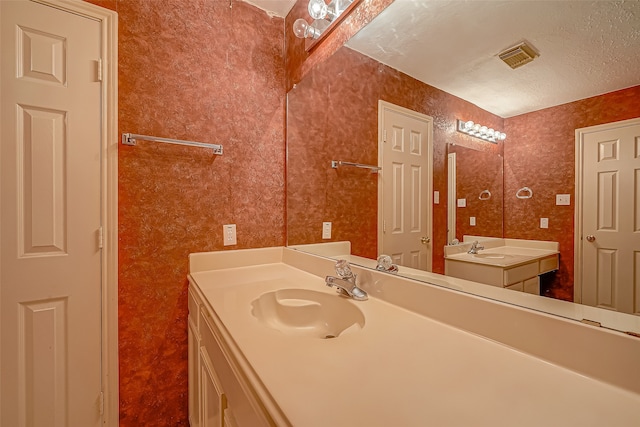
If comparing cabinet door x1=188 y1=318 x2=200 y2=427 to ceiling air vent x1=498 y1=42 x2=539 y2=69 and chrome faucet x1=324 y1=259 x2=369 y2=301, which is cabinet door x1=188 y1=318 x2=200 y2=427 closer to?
chrome faucet x1=324 y1=259 x2=369 y2=301

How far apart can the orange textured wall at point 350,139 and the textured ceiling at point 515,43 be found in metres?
0.06

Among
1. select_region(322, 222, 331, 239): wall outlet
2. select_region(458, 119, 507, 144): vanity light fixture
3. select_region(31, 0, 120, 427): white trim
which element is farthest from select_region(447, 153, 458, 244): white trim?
select_region(31, 0, 120, 427): white trim

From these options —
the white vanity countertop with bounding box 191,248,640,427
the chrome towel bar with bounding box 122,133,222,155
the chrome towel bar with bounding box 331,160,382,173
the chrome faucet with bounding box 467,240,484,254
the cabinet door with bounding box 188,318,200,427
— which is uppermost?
the chrome towel bar with bounding box 122,133,222,155

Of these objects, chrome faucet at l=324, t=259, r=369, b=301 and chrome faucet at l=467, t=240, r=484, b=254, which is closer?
chrome faucet at l=467, t=240, r=484, b=254

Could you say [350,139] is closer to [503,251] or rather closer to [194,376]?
[503,251]

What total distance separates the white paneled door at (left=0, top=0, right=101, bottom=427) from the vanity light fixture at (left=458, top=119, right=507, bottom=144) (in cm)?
151

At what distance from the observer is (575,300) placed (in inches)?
25.1

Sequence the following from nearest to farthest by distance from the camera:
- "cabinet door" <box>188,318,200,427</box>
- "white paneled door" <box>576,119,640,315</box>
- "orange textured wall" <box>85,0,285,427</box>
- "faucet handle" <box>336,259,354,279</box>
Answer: "white paneled door" <box>576,119,640,315</box>
"faucet handle" <box>336,259,354,279</box>
"cabinet door" <box>188,318,200,427</box>
"orange textured wall" <box>85,0,285,427</box>

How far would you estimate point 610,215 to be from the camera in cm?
57

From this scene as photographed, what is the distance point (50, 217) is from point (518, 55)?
1.77 m

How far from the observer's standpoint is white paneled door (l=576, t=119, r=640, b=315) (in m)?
0.54

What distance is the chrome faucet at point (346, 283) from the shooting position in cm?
102

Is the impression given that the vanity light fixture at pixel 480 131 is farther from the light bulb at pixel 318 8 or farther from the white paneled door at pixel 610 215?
the light bulb at pixel 318 8

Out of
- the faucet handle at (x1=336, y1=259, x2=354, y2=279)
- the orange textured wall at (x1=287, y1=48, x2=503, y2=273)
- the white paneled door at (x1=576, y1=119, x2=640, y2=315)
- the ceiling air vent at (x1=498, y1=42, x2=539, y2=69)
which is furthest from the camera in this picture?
the faucet handle at (x1=336, y1=259, x2=354, y2=279)
